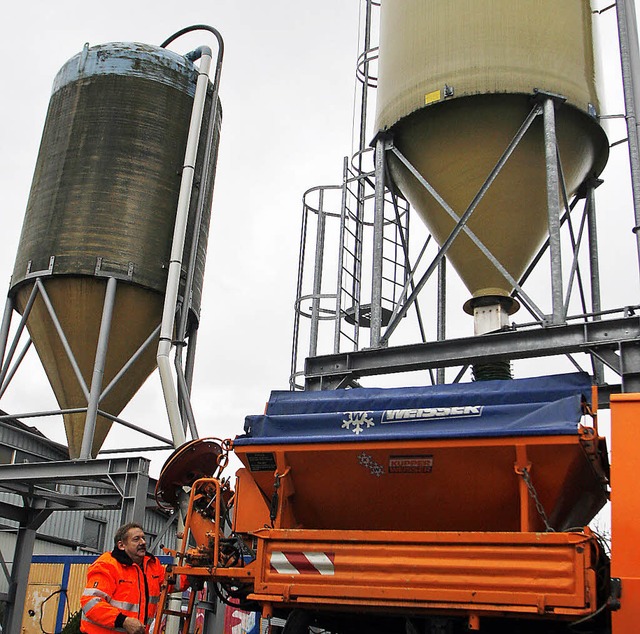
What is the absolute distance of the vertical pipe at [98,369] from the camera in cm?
1300

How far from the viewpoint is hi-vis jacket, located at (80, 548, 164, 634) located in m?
5.92

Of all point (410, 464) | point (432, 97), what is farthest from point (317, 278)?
point (410, 464)

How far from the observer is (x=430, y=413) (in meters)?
6.70

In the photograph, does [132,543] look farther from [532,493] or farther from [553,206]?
[553,206]

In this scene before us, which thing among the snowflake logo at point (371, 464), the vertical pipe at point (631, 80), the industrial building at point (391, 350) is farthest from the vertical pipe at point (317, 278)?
the snowflake logo at point (371, 464)

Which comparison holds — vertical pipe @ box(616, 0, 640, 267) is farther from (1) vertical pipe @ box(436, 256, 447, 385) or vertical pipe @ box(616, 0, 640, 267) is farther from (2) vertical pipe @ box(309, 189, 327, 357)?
(2) vertical pipe @ box(309, 189, 327, 357)

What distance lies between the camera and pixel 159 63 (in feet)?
49.0

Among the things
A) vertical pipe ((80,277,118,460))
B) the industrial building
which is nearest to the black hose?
the industrial building

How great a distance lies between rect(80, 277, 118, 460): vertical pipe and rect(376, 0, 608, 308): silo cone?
5372 millimetres

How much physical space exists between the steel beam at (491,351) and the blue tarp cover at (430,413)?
97.8 inches

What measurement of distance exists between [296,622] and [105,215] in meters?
8.77

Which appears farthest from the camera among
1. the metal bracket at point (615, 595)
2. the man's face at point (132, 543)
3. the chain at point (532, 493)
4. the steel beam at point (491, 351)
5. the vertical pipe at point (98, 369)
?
the vertical pipe at point (98, 369)

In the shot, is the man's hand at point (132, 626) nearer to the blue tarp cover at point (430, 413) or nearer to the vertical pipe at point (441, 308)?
the blue tarp cover at point (430, 413)

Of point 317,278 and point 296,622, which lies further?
point 317,278
